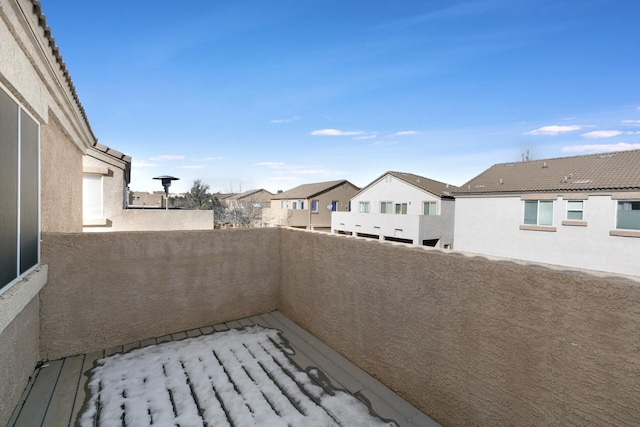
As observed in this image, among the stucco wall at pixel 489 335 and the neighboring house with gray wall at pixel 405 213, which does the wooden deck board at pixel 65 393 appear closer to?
A: the stucco wall at pixel 489 335

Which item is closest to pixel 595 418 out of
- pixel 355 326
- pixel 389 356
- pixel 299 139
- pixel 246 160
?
pixel 389 356

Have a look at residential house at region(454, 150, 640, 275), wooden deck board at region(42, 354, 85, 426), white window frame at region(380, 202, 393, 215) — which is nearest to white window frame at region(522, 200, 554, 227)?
residential house at region(454, 150, 640, 275)

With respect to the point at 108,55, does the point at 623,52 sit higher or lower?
higher

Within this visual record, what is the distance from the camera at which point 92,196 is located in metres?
7.95

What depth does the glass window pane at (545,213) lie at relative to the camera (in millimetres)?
13977

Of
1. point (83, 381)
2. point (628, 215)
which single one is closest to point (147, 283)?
point (83, 381)

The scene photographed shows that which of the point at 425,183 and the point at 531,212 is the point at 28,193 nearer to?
the point at 531,212

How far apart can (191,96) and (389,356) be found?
56.1ft

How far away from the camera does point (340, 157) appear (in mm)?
33312

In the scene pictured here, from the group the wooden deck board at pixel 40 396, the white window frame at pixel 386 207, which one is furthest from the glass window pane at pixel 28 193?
the white window frame at pixel 386 207

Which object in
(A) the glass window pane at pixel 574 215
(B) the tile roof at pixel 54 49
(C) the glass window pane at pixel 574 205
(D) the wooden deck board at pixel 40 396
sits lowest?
(D) the wooden deck board at pixel 40 396

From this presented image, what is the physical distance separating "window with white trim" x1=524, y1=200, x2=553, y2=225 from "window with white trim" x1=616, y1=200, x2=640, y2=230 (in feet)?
7.70

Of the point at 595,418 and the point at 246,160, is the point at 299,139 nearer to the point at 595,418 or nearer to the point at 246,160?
the point at 246,160

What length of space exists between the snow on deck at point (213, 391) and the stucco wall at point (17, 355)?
0.60 meters
